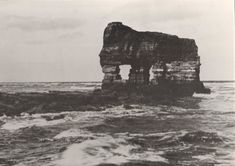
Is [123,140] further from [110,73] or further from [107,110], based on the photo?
[110,73]

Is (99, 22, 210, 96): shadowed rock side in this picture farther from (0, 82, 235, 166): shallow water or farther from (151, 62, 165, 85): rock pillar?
(0, 82, 235, 166): shallow water

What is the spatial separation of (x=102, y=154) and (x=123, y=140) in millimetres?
666

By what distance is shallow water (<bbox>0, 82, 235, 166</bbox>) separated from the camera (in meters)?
6.26

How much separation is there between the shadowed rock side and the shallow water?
5.26m

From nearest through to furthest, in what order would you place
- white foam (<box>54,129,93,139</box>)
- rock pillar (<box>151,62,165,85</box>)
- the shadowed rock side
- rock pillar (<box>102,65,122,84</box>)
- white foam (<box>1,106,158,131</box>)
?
1. white foam (<box>54,129,93,139</box>)
2. white foam (<box>1,106,158,131</box>)
3. the shadowed rock side
4. rock pillar (<box>151,62,165,85</box>)
5. rock pillar (<box>102,65,122,84</box>)

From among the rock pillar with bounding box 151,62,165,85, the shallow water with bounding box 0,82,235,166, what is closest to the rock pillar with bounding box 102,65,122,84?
the rock pillar with bounding box 151,62,165,85

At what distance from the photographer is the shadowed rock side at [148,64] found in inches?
551

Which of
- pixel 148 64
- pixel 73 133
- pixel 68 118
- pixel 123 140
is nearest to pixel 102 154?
pixel 123 140

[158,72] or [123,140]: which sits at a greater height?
[158,72]

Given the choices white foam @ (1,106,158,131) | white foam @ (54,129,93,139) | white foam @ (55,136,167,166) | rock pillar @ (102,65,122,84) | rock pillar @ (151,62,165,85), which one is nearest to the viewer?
white foam @ (55,136,167,166)

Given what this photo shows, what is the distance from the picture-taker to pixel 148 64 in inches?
582

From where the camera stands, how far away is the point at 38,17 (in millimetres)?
7949

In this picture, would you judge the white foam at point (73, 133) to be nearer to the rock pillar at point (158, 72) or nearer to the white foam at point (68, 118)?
the white foam at point (68, 118)

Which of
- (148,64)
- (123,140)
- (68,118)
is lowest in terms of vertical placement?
(123,140)
